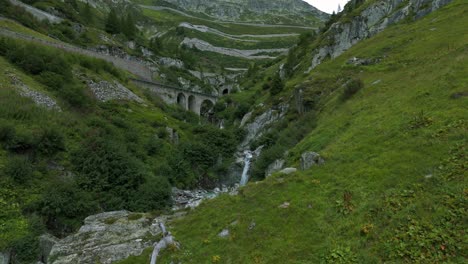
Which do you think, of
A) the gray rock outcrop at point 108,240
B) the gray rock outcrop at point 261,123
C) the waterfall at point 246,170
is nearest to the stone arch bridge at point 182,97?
the gray rock outcrop at point 261,123

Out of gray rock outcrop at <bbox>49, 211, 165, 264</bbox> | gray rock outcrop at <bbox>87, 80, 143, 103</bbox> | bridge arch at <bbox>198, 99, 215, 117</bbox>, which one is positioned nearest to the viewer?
gray rock outcrop at <bbox>49, 211, 165, 264</bbox>

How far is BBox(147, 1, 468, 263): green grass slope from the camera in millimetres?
10281

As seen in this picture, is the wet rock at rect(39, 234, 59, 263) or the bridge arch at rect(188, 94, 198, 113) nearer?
the wet rock at rect(39, 234, 59, 263)

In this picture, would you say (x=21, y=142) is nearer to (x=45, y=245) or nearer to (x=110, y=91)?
(x=45, y=245)

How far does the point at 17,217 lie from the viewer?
19.1 meters

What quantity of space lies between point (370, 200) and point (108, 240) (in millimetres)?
14076

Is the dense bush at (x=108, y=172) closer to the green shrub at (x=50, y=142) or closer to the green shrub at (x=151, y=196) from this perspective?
the green shrub at (x=151, y=196)

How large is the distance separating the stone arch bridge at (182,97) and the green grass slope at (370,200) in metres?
58.6

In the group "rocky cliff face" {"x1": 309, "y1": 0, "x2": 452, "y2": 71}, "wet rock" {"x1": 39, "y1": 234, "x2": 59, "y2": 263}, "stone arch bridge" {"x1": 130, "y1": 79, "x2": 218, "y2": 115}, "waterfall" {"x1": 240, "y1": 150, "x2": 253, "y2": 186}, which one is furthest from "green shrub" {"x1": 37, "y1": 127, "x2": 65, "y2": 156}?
"rocky cliff face" {"x1": 309, "y1": 0, "x2": 452, "y2": 71}

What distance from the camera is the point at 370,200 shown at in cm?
1259

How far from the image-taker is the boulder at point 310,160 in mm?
17756

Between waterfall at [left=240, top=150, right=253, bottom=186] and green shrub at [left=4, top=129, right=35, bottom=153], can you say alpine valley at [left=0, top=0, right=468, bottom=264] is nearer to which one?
green shrub at [left=4, top=129, right=35, bottom=153]

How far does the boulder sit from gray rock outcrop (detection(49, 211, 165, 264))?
9843 mm

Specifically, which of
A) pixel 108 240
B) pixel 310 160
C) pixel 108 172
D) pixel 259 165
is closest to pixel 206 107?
pixel 259 165
